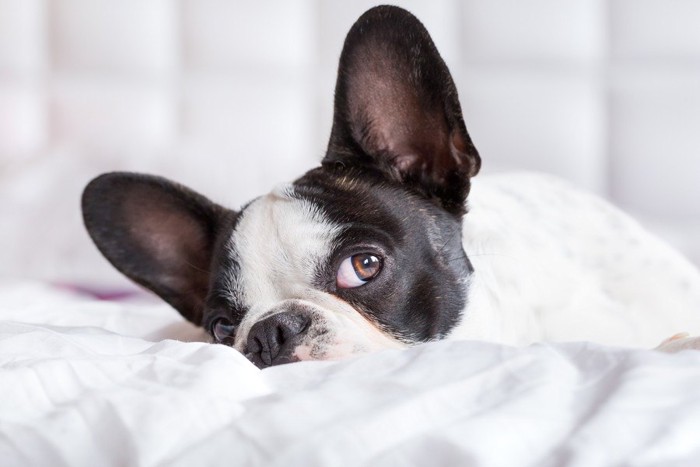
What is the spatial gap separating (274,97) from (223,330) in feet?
4.21

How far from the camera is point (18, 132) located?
254 cm

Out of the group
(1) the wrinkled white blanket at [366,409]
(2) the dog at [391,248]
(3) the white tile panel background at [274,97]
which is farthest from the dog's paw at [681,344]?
(3) the white tile panel background at [274,97]

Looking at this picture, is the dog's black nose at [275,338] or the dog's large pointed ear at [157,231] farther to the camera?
the dog's large pointed ear at [157,231]

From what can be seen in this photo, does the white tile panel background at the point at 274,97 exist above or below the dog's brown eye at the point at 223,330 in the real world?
above

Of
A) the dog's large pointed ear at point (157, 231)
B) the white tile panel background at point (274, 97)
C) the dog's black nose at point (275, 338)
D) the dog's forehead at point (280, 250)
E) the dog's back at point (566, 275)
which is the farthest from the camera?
the white tile panel background at point (274, 97)

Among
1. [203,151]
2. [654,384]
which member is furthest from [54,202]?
[654,384]

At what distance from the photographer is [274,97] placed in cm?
246

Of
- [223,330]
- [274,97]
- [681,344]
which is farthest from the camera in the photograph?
[274,97]

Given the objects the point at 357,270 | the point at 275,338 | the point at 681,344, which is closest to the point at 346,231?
the point at 357,270

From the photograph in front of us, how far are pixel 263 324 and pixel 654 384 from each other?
1.71 ft

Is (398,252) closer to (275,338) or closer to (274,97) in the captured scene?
(275,338)

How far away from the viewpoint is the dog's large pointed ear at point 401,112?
130cm

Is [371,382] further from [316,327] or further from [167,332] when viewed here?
[167,332]

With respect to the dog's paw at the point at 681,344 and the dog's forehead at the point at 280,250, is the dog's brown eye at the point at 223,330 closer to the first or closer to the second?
the dog's forehead at the point at 280,250
